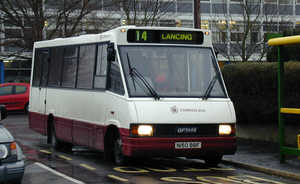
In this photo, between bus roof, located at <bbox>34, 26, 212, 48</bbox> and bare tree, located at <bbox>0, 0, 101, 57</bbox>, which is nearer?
bus roof, located at <bbox>34, 26, 212, 48</bbox>

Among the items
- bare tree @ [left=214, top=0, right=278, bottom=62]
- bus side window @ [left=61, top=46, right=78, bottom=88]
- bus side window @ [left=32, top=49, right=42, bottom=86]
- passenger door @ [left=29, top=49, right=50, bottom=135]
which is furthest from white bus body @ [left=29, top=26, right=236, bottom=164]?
bare tree @ [left=214, top=0, right=278, bottom=62]

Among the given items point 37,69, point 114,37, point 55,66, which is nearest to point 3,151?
point 114,37

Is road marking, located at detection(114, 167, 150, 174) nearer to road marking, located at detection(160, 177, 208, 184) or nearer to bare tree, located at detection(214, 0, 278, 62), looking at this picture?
road marking, located at detection(160, 177, 208, 184)

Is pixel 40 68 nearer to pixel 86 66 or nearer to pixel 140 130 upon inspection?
pixel 86 66

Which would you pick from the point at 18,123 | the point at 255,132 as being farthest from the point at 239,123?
the point at 18,123

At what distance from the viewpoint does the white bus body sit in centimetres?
1301

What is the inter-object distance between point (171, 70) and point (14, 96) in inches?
855

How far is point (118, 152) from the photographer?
13742mm

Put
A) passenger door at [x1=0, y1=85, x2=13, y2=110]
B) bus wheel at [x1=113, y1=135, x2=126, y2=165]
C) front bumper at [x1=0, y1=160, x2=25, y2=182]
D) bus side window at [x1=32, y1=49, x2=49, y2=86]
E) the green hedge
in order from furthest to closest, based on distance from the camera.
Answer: passenger door at [x1=0, y1=85, x2=13, y2=110]
bus side window at [x1=32, y1=49, x2=49, y2=86]
the green hedge
bus wheel at [x1=113, y1=135, x2=126, y2=165]
front bumper at [x1=0, y1=160, x2=25, y2=182]

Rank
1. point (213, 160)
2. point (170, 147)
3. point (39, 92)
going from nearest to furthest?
point (170, 147) < point (213, 160) < point (39, 92)

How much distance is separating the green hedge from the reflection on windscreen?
126 inches

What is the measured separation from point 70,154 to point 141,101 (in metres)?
4.17

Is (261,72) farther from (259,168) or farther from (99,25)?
(99,25)

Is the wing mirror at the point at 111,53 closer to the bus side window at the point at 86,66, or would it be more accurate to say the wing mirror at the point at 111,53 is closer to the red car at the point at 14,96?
the bus side window at the point at 86,66
